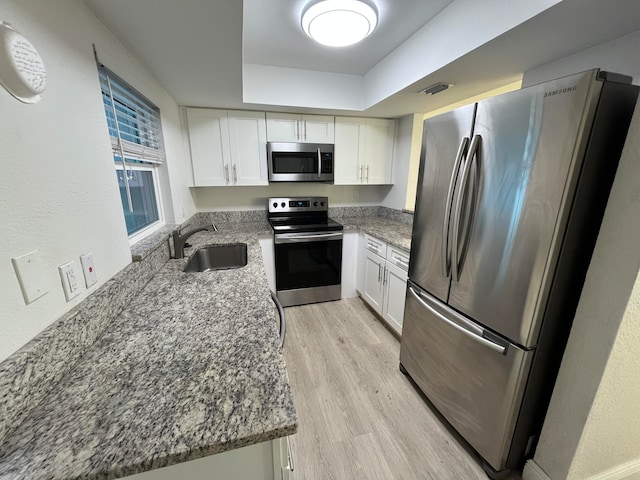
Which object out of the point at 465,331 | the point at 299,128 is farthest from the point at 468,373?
the point at 299,128

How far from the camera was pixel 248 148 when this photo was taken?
265 cm

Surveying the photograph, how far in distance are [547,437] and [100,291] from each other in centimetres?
203

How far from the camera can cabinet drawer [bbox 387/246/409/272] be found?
6.79 ft

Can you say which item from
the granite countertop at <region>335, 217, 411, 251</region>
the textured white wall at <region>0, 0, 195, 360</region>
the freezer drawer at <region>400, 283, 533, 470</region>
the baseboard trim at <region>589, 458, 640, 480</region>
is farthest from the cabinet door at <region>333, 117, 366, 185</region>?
the baseboard trim at <region>589, 458, 640, 480</region>

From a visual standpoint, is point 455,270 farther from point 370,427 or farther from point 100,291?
point 100,291

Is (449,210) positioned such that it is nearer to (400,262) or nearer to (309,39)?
(400,262)

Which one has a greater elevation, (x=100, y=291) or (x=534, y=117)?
(x=534, y=117)

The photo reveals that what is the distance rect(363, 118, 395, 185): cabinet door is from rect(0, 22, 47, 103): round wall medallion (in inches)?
105

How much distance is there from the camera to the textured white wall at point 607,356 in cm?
91

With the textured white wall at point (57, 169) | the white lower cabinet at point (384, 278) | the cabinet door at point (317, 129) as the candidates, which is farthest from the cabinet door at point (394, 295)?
the textured white wall at point (57, 169)

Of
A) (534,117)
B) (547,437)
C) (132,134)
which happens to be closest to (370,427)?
(547,437)

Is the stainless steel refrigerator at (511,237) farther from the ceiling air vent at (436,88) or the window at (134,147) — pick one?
the window at (134,147)

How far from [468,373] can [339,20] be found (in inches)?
80.5

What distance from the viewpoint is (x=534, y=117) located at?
0.98m
